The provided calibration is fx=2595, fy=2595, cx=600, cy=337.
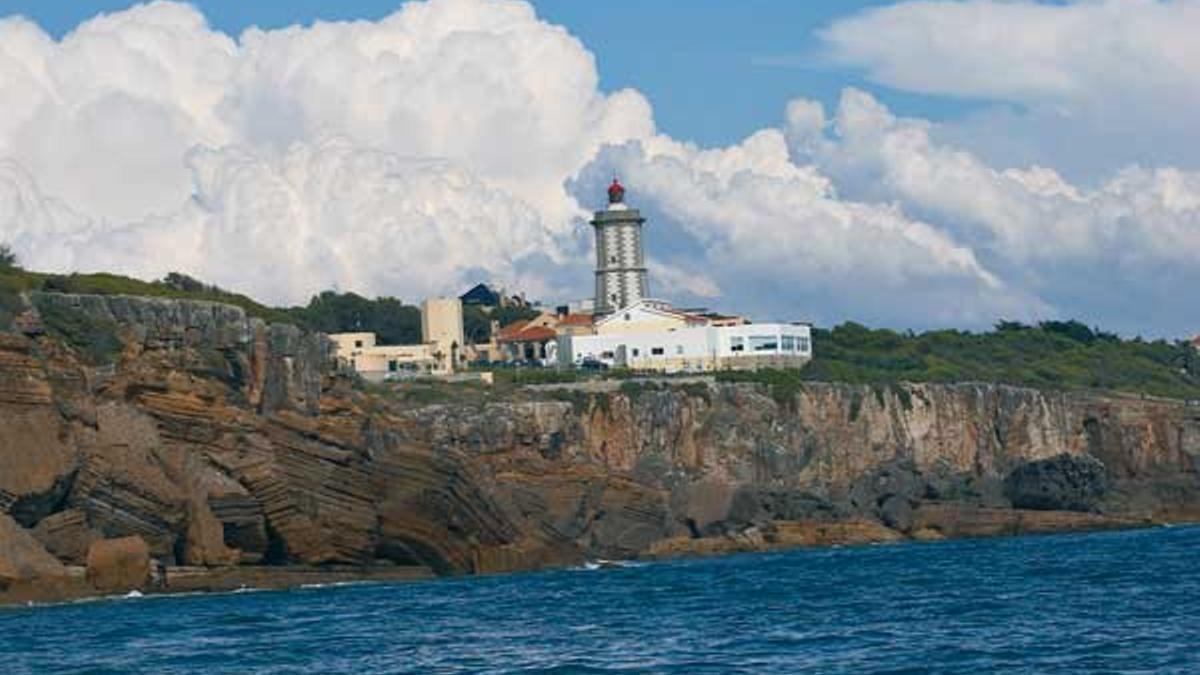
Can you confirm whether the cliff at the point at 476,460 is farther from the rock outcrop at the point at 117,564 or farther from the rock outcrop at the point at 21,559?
the rock outcrop at the point at 117,564

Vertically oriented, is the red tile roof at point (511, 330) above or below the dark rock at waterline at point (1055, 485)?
above

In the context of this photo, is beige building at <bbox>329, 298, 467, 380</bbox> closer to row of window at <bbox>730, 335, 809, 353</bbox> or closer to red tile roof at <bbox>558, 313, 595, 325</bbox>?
red tile roof at <bbox>558, 313, 595, 325</bbox>

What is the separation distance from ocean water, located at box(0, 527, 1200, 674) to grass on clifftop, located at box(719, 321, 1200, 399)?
212 ft

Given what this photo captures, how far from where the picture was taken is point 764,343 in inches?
5300

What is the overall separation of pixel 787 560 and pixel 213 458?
19.3 metres

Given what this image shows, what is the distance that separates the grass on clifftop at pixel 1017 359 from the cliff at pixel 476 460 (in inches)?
481

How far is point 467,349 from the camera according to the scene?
144 m

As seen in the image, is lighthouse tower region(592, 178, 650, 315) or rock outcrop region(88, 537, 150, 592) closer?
rock outcrop region(88, 537, 150, 592)

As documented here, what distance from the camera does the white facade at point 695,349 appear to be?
132500 millimetres

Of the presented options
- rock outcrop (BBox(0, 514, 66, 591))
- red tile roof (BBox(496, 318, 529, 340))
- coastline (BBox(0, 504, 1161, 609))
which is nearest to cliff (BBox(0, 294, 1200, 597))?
rock outcrop (BBox(0, 514, 66, 591))

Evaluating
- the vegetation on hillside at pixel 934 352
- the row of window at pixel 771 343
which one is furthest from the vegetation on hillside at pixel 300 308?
the row of window at pixel 771 343

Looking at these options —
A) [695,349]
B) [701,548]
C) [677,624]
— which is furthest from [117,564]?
[695,349]

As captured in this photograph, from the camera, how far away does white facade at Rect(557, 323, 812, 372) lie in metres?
132

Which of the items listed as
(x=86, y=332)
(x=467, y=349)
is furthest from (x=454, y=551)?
(x=467, y=349)
